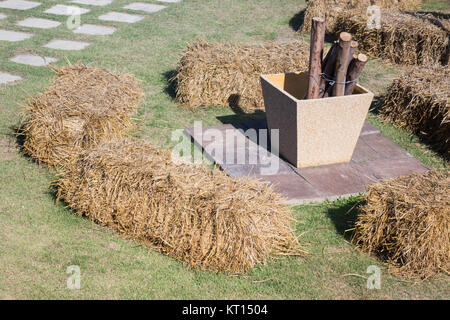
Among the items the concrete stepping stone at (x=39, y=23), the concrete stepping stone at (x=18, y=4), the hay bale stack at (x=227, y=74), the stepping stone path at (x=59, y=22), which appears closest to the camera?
the hay bale stack at (x=227, y=74)

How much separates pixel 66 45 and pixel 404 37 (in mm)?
6636

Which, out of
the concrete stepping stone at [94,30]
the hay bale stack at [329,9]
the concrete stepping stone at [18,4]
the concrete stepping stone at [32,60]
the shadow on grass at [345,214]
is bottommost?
the shadow on grass at [345,214]

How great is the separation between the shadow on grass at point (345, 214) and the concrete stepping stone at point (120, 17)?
808 cm

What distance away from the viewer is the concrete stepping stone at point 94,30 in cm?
1149

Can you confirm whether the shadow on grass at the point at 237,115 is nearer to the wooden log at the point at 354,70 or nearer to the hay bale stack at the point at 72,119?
the hay bale stack at the point at 72,119

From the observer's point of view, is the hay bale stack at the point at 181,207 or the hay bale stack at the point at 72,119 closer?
the hay bale stack at the point at 181,207

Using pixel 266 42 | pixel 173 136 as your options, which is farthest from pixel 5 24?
pixel 173 136

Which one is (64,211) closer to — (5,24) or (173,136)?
(173,136)

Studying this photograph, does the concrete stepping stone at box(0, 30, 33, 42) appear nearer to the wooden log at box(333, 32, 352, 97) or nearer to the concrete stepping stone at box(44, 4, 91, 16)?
the concrete stepping stone at box(44, 4, 91, 16)

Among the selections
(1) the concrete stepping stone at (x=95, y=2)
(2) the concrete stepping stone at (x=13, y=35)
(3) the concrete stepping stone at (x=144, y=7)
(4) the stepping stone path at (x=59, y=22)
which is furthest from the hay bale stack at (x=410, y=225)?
(1) the concrete stepping stone at (x=95, y=2)

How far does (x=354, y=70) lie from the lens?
20.7ft

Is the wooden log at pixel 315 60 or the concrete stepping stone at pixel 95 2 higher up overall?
the wooden log at pixel 315 60

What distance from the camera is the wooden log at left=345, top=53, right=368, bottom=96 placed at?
6241 mm
